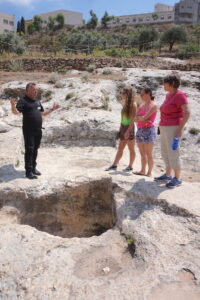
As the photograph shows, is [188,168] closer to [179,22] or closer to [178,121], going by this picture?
[178,121]

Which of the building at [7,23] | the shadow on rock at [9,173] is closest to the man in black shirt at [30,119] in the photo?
the shadow on rock at [9,173]

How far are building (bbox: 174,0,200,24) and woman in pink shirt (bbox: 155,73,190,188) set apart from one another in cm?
7692

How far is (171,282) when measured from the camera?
8.82 ft

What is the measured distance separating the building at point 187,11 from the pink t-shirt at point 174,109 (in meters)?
77.0

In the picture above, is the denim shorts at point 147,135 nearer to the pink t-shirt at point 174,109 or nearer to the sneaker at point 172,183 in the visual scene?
the pink t-shirt at point 174,109

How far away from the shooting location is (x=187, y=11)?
71500mm

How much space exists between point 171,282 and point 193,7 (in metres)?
82.5

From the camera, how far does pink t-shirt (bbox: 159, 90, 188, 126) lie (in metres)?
3.83

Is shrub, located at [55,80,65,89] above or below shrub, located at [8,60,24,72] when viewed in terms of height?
below

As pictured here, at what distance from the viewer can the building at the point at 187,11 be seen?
70938 mm

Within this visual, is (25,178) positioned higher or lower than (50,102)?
lower

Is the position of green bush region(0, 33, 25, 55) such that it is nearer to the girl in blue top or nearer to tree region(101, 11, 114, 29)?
the girl in blue top

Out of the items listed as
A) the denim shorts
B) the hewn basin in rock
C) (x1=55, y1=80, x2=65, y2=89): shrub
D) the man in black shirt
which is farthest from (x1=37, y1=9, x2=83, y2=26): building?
the hewn basin in rock

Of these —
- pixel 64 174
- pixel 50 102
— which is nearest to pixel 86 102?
pixel 50 102
